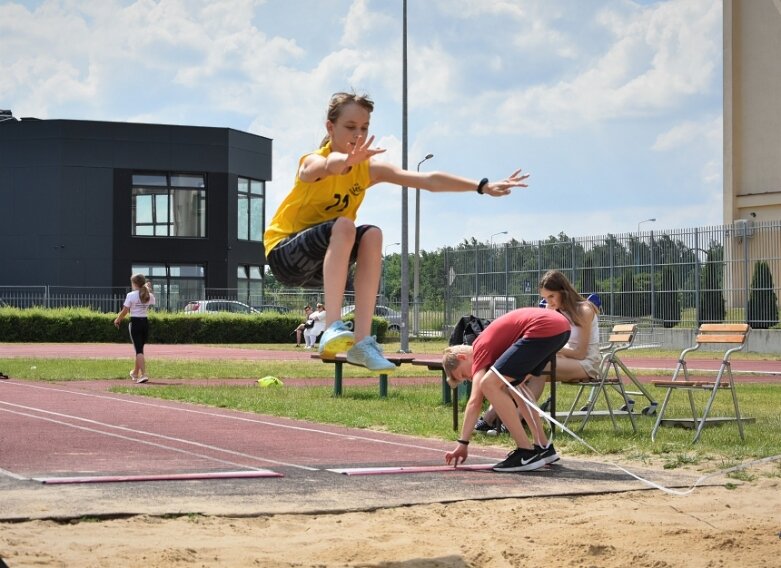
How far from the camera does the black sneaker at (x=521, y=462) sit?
920cm

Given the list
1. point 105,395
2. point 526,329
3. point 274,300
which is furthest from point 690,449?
point 274,300

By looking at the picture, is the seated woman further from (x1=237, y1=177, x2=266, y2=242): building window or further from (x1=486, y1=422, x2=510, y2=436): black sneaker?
(x1=237, y1=177, x2=266, y2=242): building window

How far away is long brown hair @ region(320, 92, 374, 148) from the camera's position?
5613mm

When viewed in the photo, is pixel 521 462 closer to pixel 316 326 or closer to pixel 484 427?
pixel 484 427

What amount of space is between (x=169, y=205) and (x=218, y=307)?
730 cm

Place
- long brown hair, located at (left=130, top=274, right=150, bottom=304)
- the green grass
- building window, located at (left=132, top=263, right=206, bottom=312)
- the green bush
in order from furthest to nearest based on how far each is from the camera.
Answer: building window, located at (left=132, top=263, right=206, bottom=312)
the green bush
long brown hair, located at (left=130, top=274, right=150, bottom=304)
the green grass

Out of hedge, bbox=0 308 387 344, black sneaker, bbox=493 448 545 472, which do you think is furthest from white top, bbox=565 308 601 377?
hedge, bbox=0 308 387 344

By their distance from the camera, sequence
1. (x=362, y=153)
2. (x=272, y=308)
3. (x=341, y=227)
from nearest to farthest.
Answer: (x=362, y=153)
(x=341, y=227)
(x=272, y=308)

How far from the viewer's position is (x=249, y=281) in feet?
176

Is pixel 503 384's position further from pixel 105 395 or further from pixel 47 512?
pixel 105 395

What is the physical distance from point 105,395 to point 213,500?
956 cm

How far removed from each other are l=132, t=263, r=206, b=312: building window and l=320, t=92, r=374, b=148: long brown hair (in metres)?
42.9

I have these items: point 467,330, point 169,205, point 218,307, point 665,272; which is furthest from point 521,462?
point 169,205

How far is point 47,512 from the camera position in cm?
686
